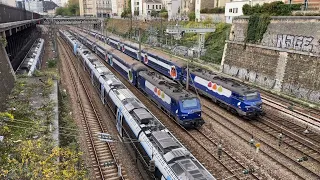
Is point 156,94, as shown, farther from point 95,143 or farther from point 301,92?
point 301,92

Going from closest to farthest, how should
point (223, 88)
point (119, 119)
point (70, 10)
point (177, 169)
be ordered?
point (177, 169) → point (119, 119) → point (223, 88) → point (70, 10)

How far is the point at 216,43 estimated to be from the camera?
165 feet

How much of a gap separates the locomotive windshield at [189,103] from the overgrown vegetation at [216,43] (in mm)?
25089

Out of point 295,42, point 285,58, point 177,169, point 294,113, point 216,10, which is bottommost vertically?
point 294,113

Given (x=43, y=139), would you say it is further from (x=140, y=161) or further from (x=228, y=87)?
(x=228, y=87)

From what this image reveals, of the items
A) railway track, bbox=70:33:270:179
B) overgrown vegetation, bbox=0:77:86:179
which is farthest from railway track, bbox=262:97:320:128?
overgrown vegetation, bbox=0:77:86:179

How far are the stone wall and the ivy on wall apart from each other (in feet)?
1.87

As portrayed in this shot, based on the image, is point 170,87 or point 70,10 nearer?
point 170,87

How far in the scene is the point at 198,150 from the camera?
1978 cm

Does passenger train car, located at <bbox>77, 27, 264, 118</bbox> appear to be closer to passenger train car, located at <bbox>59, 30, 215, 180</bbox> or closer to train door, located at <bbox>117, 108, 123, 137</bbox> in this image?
passenger train car, located at <bbox>59, 30, 215, 180</bbox>

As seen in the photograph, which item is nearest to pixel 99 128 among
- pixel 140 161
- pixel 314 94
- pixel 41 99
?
pixel 41 99

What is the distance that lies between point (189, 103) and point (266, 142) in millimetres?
6373

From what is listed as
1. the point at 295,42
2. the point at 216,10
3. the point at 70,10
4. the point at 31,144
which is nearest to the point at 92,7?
the point at 70,10

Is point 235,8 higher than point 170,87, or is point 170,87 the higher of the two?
point 235,8
